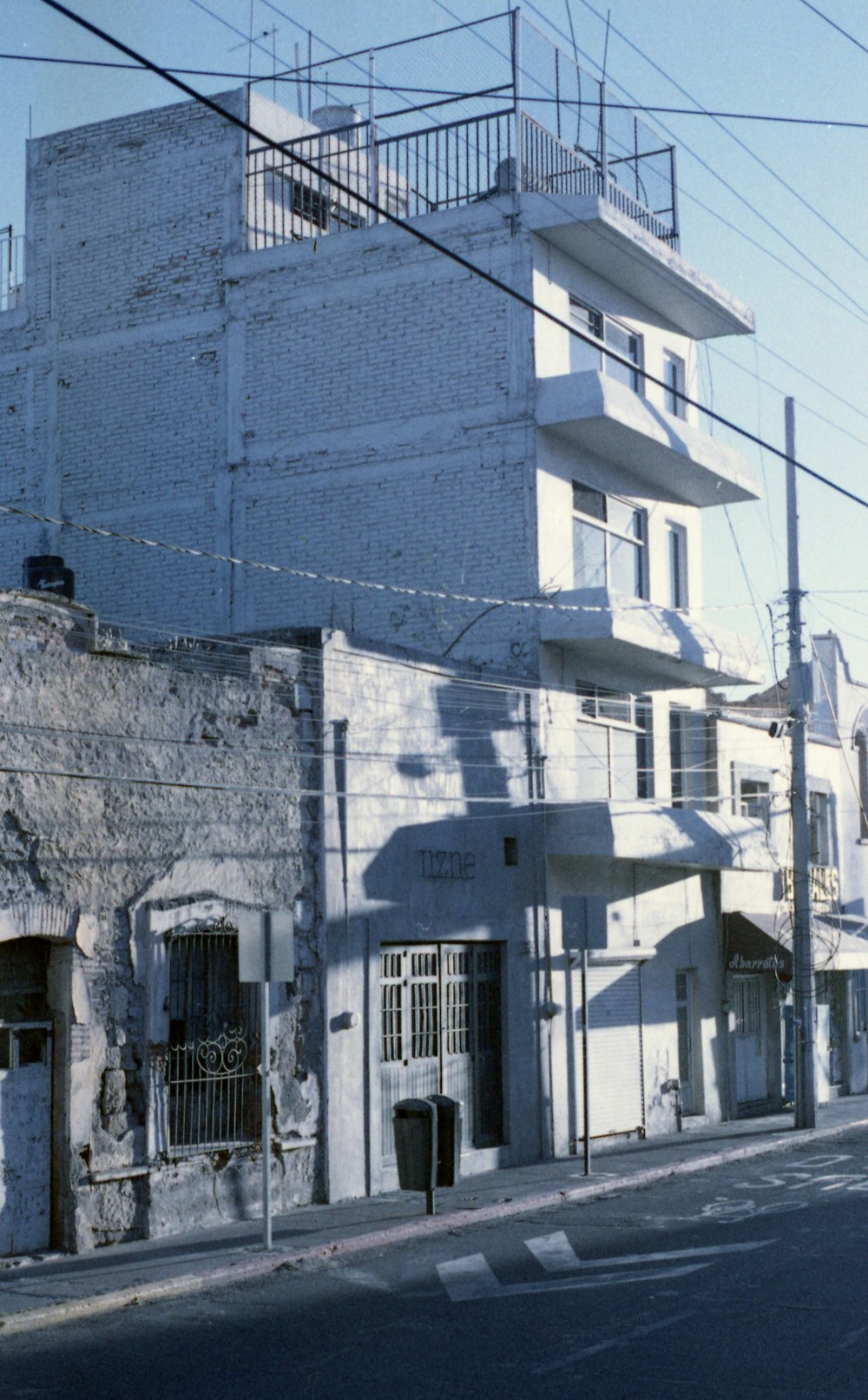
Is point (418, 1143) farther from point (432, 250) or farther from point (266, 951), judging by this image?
point (432, 250)

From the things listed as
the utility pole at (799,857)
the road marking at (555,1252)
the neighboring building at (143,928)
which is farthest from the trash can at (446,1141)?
the utility pole at (799,857)

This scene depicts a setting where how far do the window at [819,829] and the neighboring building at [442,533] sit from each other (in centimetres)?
415

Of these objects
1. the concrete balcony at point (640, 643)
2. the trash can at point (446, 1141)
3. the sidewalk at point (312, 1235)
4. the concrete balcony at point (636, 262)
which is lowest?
the sidewalk at point (312, 1235)

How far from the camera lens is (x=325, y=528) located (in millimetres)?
22406

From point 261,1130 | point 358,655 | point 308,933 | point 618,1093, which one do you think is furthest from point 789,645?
point 261,1130

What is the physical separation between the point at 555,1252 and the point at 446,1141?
2339 millimetres

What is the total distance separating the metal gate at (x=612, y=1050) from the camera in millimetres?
21422

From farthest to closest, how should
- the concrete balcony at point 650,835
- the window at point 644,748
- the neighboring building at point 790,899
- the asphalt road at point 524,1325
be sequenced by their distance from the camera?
the neighboring building at point 790,899 → the window at point 644,748 → the concrete balcony at point 650,835 → the asphalt road at point 524,1325

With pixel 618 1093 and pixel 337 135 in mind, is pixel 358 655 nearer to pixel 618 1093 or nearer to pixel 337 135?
pixel 618 1093

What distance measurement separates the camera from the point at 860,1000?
30.9 metres

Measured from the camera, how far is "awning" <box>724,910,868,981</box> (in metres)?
25.1

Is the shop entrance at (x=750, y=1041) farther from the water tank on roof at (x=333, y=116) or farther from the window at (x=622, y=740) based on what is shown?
the water tank on roof at (x=333, y=116)

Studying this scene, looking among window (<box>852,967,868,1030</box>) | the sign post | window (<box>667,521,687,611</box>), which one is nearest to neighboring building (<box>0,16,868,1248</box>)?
window (<box>667,521,687,611</box>)

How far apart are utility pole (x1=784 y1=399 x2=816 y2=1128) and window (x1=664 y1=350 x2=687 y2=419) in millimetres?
2382
